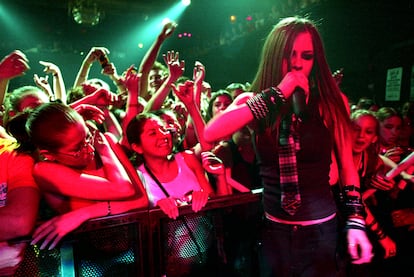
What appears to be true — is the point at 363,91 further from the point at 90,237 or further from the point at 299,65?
the point at 90,237

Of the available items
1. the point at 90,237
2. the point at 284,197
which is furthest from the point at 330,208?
the point at 90,237

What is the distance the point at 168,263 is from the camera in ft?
5.45

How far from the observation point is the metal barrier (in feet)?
4.81

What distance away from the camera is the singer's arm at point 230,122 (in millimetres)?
1412

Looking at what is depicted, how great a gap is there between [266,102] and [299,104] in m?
0.25

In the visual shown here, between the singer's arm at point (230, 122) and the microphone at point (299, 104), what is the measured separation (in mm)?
254

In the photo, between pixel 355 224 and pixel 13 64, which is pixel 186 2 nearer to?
pixel 13 64

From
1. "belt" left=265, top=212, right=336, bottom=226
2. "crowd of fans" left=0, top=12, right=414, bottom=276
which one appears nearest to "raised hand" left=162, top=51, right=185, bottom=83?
"crowd of fans" left=0, top=12, right=414, bottom=276

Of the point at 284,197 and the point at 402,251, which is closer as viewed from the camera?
the point at 284,197

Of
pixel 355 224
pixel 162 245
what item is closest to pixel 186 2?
pixel 162 245

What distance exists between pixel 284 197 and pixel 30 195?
1201 mm

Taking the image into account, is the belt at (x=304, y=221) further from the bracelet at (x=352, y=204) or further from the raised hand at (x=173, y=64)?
the raised hand at (x=173, y=64)

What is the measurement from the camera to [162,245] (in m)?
1.62

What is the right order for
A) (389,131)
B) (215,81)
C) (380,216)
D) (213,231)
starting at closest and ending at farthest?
(213,231) → (380,216) → (389,131) → (215,81)
